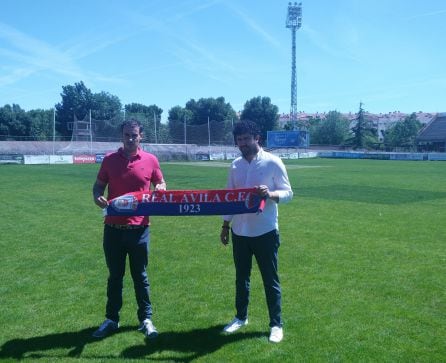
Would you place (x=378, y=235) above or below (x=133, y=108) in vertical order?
below

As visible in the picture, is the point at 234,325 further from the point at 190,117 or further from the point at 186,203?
the point at 190,117

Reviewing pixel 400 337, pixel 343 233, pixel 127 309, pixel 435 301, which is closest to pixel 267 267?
pixel 400 337

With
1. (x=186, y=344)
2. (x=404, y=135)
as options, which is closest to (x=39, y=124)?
(x=404, y=135)

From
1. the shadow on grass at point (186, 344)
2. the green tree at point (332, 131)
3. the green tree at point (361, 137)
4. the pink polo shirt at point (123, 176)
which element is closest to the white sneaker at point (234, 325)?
the shadow on grass at point (186, 344)

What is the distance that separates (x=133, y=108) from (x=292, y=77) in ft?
148

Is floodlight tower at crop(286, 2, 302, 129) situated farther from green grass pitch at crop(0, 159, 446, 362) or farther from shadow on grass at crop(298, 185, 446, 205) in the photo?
green grass pitch at crop(0, 159, 446, 362)

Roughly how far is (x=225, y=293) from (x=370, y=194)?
12409 millimetres

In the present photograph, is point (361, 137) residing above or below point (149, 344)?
above

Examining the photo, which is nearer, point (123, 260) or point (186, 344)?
point (186, 344)

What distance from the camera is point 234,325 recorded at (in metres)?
4.96

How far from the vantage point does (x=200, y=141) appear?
190ft

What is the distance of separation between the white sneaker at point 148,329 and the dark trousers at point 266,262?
A: 1.00 metres

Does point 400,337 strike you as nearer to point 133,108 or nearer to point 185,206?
point 185,206

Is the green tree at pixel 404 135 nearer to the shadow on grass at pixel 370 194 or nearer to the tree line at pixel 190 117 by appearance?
the tree line at pixel 190 117
